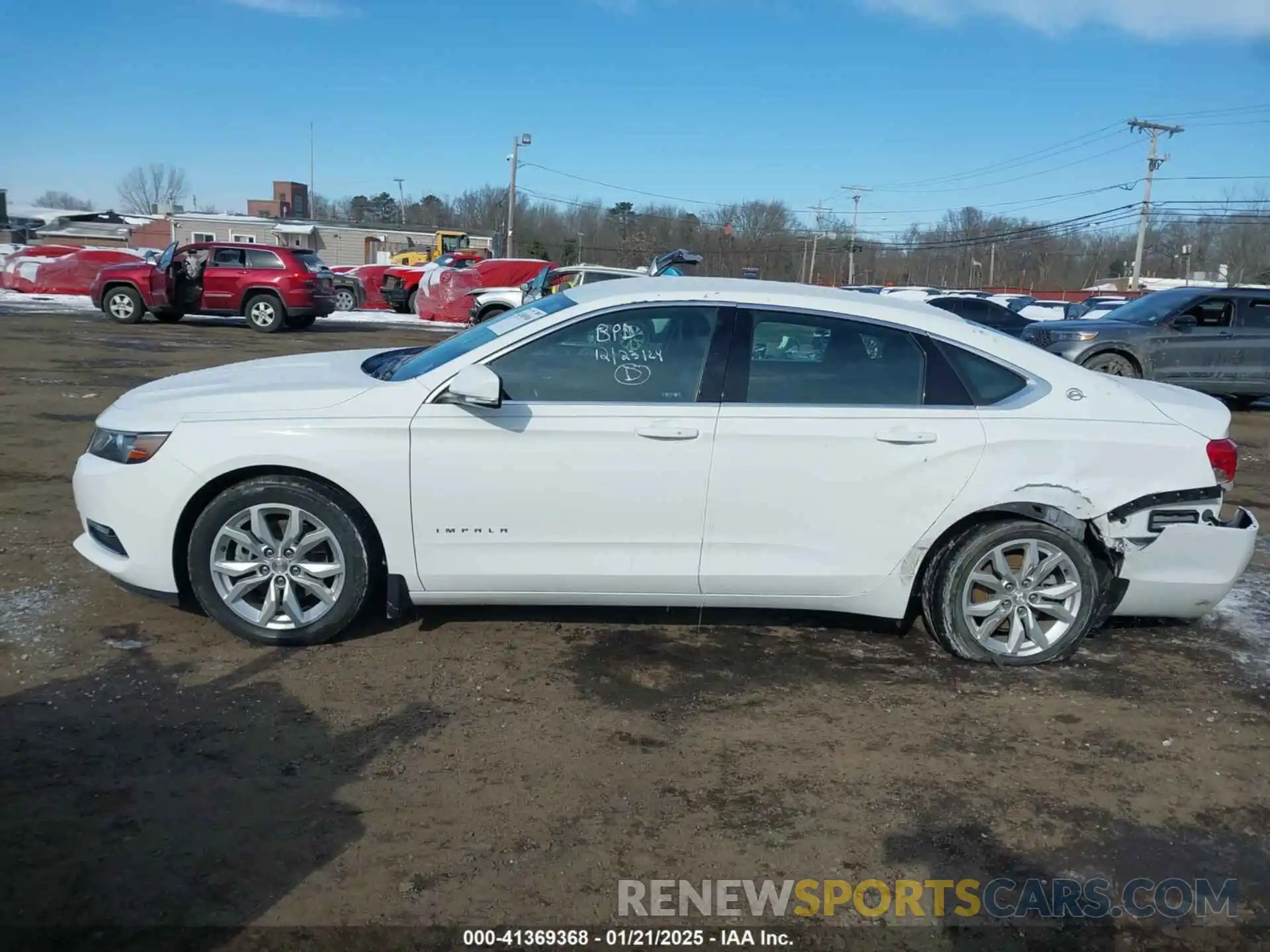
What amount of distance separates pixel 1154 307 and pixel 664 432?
39.2 feet

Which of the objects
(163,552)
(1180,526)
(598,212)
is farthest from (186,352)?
(598,212)

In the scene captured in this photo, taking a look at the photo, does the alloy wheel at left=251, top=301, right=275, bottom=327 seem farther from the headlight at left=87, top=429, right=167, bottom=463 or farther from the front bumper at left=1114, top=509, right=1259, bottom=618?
the front bumper at left=1114, top=509, right=1259, bottom=618

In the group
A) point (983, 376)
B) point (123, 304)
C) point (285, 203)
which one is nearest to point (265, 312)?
point (123, 304)

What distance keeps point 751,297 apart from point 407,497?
1.74m

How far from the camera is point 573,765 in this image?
3531 millimetres

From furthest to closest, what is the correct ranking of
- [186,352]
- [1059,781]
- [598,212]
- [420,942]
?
[598,212]
[186,352]
[1059,781]
[420,942]

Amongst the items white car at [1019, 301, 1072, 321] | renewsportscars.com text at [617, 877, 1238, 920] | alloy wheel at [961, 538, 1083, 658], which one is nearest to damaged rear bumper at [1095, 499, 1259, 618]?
alloy wheel at [961, 538, 1083, 658]

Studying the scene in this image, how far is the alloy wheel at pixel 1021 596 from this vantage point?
4418 mm

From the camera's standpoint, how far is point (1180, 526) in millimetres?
4430

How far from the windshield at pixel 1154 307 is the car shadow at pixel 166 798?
12.7m

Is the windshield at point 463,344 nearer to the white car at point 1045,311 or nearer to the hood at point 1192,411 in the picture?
the hood at point 1192,411

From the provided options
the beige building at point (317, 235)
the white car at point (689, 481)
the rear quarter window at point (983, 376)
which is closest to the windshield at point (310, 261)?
the white car at point (689, 481)

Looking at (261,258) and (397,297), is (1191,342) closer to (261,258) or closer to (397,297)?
(261,258)

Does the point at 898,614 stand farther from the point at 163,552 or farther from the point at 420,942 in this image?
the point at 163,552
